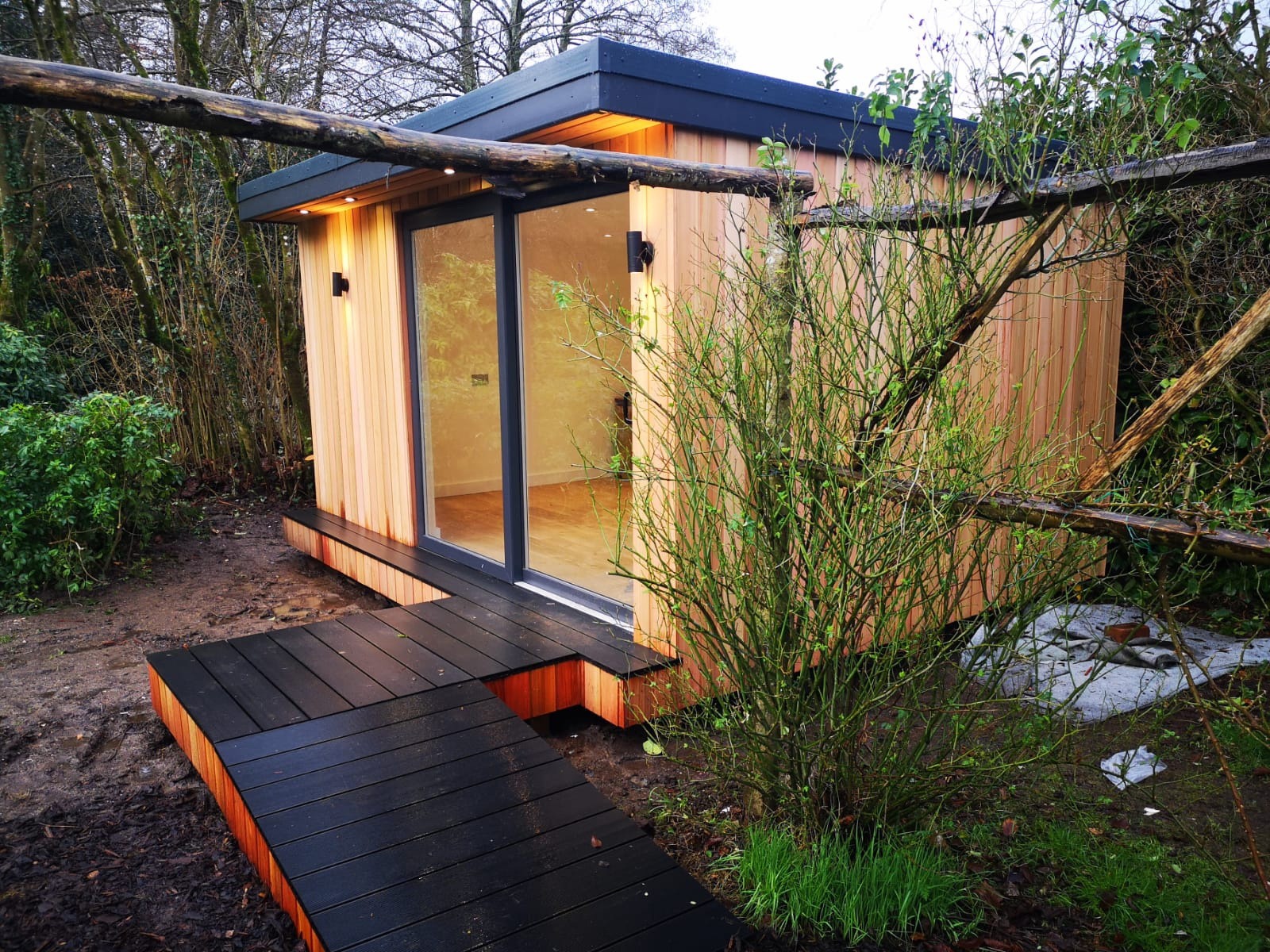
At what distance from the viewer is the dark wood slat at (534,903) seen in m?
2.08

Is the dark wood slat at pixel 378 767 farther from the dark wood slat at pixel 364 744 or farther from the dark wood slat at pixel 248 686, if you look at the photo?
the dark wood slat at pixel 248 686

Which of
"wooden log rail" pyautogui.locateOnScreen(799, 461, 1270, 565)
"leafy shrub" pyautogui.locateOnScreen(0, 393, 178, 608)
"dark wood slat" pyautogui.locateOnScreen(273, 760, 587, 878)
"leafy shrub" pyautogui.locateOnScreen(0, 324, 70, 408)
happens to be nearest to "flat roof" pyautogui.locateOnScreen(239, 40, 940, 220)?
→ "wooden log rail" pyautogui.locateOnScreen(799, 461, 1270, 565)

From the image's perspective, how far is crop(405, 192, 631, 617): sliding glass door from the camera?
4.50 metres

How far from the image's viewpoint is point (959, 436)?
2.28 meters

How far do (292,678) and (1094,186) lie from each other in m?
3.26

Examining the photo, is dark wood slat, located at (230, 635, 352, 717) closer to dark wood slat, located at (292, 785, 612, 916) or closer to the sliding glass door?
dark wood slat, located at (292, 785, 612, 916)

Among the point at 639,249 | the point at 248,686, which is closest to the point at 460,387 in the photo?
the point at 639,249

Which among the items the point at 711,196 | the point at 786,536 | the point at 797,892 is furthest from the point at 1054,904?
the point at 711,196

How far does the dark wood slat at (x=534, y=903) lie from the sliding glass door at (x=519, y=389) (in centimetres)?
176

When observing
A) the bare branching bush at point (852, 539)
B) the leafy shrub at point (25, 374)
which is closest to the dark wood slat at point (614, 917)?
the bare branching bush at point (852, 539)

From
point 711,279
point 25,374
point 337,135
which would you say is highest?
point 337,135

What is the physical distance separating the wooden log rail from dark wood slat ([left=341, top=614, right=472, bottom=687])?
1800mm

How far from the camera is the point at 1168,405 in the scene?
206 centimetres

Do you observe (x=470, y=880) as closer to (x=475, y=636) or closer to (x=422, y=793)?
(x=422, y=793)
